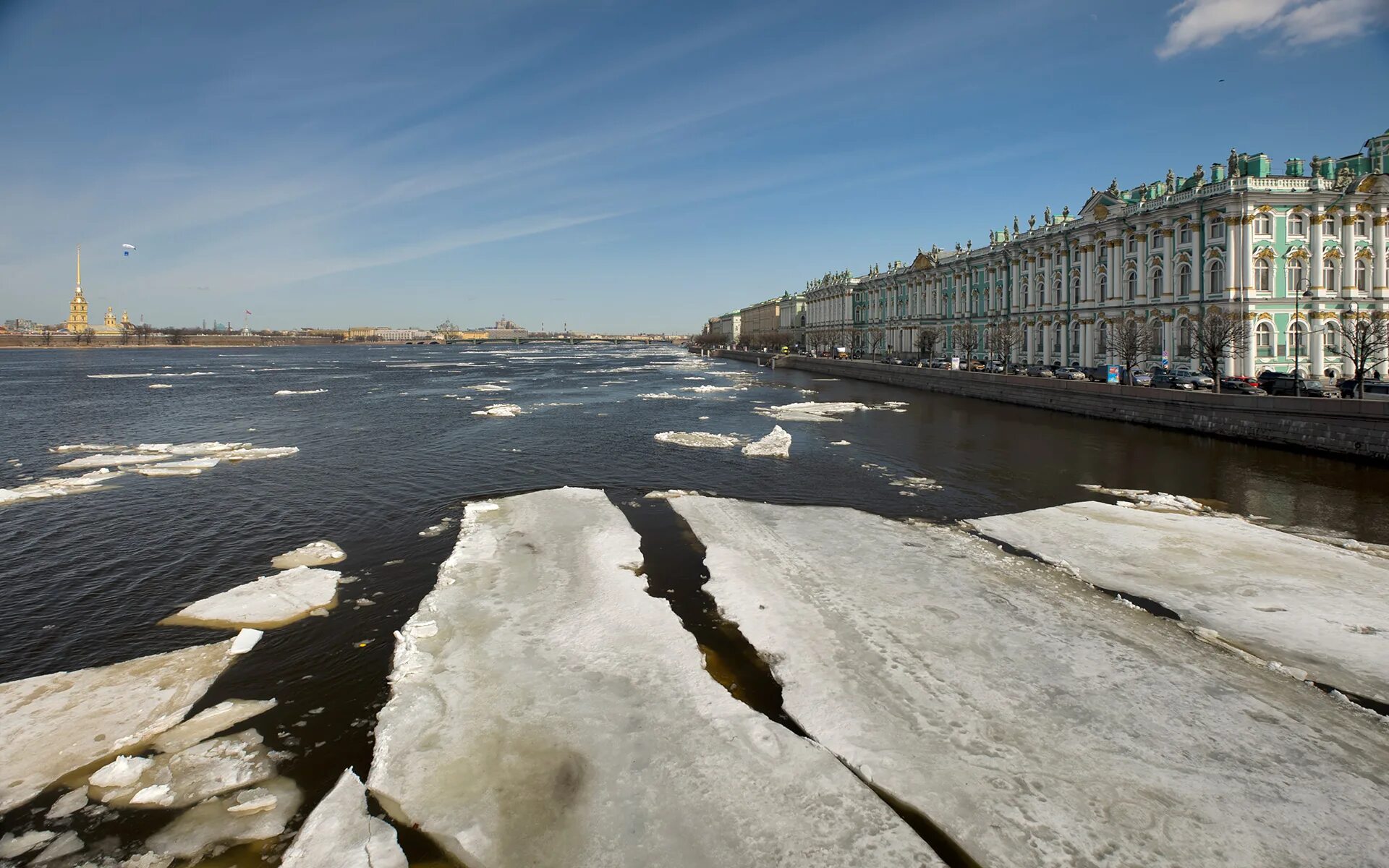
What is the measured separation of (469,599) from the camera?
405 inches


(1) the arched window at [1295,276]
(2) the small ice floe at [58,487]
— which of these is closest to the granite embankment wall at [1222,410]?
(1) the arched window at [1295,276]

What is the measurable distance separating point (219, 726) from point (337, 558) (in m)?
5.64

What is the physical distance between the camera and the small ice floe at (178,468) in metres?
19.6

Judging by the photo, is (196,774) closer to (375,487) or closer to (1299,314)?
(375,487)

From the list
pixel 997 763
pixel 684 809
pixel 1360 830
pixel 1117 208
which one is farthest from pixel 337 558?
pixel 1117 208

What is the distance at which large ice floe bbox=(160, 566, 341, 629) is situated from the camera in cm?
978

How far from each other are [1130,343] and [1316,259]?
8.44 metres

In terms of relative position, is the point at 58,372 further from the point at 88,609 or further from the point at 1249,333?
the point at 1249,333

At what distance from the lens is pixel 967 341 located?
2291 inches

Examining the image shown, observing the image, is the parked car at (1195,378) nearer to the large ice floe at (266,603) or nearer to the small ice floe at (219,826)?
the large ice floe at (266,603)

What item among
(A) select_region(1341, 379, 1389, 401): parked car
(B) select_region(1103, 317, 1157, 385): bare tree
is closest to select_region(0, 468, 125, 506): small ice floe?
(A) select_region(1341, 379, 1389, 401): parked car

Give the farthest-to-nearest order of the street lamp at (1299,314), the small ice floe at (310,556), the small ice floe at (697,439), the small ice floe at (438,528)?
the street lamp at (1299,314), the small ice floe at (697,439), the small ice floe at (438,528), the small ice floe at (310,556)

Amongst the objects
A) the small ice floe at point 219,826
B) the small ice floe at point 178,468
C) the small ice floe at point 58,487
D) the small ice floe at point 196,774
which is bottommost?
the small ice floe at point 219,826

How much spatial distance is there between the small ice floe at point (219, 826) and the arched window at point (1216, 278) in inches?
1595
